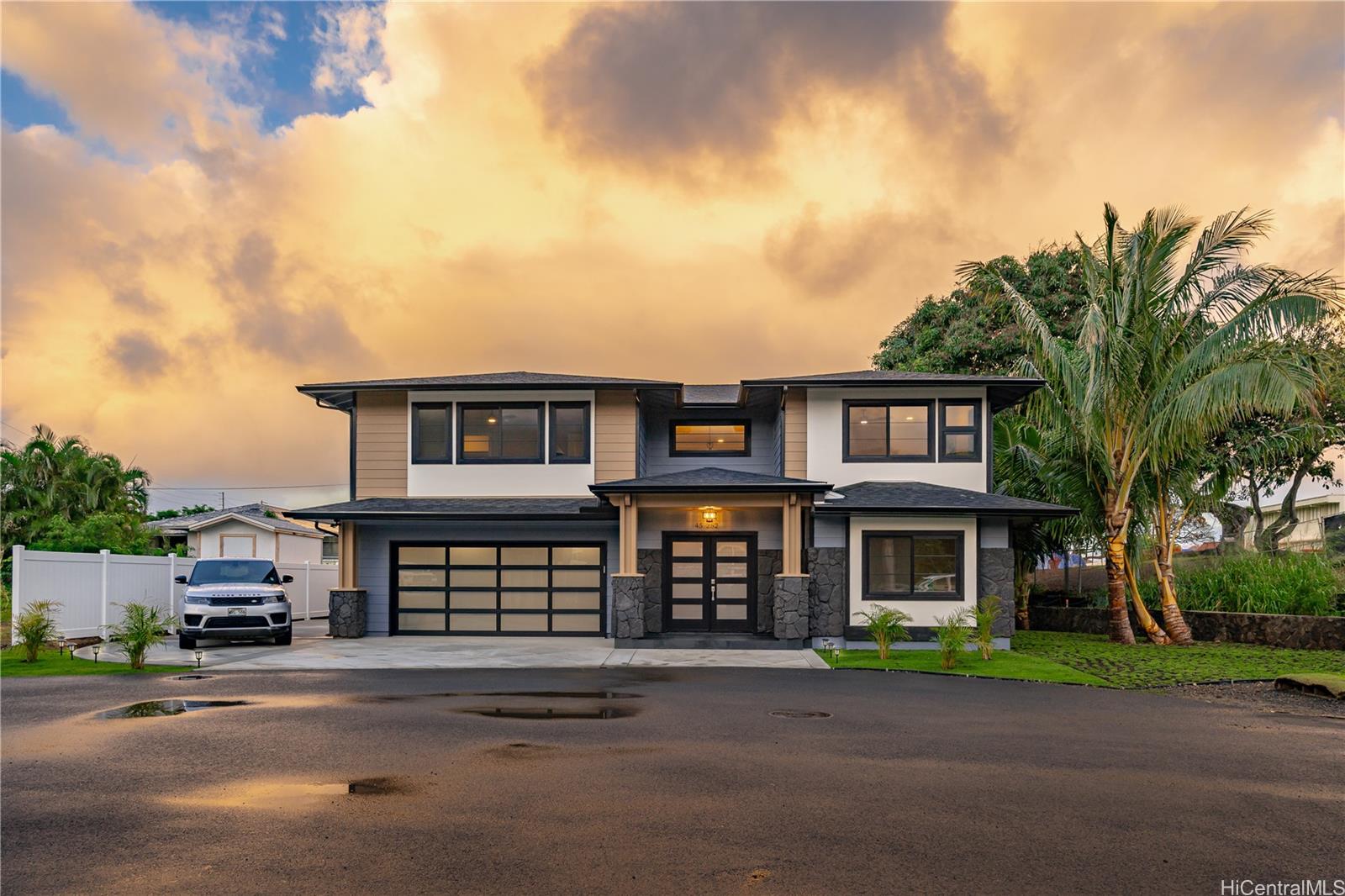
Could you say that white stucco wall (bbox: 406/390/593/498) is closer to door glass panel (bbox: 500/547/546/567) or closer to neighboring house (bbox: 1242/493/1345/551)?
door glass panel (bbox: 500/547/546/567)

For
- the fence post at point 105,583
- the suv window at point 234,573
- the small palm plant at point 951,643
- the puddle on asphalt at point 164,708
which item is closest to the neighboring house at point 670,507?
the suv window at point 234,573

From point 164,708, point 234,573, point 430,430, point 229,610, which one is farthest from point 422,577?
point 164,708

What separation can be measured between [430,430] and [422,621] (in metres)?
4.72

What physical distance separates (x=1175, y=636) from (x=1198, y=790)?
15.3 metres

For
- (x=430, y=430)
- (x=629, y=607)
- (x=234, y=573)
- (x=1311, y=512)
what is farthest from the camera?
(x=1311, y=512)

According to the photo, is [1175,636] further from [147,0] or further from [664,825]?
[147,0]

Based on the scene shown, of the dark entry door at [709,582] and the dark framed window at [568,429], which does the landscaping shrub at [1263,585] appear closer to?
the dark entry door at [709,582]

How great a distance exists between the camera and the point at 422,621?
22516 millimetres

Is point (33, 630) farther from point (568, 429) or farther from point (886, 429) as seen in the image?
point (886, 429)

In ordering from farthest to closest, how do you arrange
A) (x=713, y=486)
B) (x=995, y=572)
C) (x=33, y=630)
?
(x=995, y=572)
(x=713, y=486)
(x=33, y=630)

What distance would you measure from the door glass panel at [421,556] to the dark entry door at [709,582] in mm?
5746

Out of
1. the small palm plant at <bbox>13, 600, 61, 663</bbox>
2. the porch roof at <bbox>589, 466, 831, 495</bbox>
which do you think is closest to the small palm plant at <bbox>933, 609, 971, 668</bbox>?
the porch roof at <bbox>589, 466, 831, 495</bbox>

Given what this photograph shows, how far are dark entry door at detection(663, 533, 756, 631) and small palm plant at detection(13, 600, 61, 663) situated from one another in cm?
1199

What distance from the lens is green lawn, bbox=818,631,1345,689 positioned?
1472 cm
